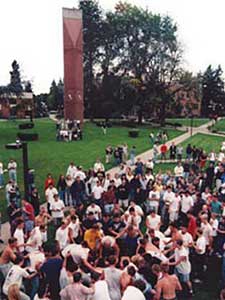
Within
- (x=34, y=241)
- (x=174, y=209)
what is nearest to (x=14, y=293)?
(x=34, y=241)

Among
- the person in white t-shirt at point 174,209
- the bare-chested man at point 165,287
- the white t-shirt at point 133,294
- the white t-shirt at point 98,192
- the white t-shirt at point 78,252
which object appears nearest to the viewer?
the white t-shirt at point 133,294

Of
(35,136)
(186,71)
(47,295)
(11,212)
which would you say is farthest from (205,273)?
(186,71)

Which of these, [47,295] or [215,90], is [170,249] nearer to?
[47,295]

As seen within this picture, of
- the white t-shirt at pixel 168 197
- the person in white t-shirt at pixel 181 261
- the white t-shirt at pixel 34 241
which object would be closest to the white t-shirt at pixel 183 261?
the person in white t-shirt at pixel 181 261

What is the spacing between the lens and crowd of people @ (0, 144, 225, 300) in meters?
7.79

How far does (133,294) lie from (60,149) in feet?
94.4

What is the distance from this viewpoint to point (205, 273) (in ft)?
37.0

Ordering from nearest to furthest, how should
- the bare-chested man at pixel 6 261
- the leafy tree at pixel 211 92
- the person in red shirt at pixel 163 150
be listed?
1. the bare-chested man at pixel 6 261
2. the person in red shirt at pixel 163 150
3. the leafy tree at pixel 211 92

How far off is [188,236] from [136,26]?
5433 centimetres

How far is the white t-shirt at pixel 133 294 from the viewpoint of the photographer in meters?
6.85

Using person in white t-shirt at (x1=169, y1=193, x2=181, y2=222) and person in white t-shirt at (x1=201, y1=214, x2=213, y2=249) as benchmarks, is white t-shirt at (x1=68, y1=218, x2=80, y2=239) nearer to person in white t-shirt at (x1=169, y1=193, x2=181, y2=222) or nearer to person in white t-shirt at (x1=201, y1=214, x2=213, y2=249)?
person in white t-shirt at (x1=201, y1=214, x2=213, y2=249)

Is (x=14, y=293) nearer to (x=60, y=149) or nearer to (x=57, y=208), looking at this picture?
(x=57, y=208)

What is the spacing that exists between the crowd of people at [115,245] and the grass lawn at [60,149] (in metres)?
4.64

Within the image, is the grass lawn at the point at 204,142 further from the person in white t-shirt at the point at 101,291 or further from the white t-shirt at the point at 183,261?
the person in white t-shirt at the point at 101,291
